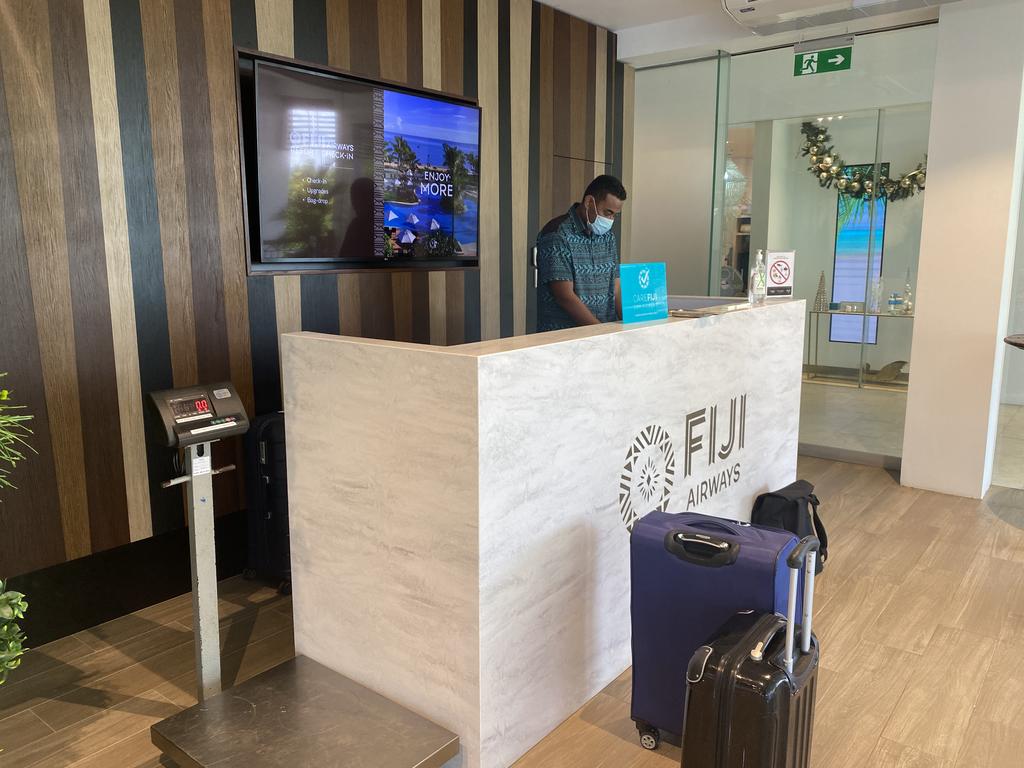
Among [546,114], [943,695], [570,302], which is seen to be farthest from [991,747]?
[546,114]

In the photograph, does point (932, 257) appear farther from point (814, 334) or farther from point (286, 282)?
point (286, 282)

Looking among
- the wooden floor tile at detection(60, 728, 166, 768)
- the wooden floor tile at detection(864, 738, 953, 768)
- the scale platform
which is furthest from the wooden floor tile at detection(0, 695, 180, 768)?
the wooden floor tile at detection(864, 738, 953, 768)

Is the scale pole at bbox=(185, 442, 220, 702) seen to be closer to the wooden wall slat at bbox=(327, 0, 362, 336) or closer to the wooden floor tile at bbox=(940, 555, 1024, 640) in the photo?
the wooden wall slat at bbox=(327, 0, 362, 336)

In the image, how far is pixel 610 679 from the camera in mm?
2609

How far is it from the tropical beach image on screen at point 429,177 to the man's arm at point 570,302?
2.51 feet

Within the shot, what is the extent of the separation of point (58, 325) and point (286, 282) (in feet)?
3.20

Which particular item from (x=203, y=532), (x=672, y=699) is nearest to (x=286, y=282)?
(x=203, y=532)

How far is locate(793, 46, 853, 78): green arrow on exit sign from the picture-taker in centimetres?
490

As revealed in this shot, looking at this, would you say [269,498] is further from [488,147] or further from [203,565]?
[488,147]

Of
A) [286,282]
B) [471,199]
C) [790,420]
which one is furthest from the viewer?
[471,199]

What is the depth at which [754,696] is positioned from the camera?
1711 mm

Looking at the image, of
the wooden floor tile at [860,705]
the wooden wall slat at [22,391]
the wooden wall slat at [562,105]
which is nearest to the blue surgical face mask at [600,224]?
the wooden wall slat at [562,105]

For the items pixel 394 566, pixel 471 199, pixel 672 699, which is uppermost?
pixel 471 199

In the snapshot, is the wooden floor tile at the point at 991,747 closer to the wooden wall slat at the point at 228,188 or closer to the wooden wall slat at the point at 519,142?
the wooden wall slat at the point at 228,188
